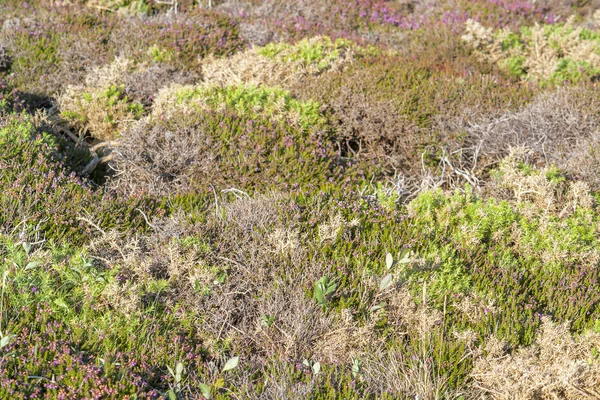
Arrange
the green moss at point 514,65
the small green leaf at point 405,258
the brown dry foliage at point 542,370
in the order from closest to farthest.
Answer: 1. the brown dry foliage at point 542,370
2. the small green leaf at point 405,258
3. the green moss at point 514,65

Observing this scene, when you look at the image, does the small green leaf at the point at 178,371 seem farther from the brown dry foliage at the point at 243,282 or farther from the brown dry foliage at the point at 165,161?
the brown dry foliage at the point at 165,161

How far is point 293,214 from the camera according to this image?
447 centimetres

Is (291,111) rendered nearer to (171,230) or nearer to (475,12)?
(171,230)

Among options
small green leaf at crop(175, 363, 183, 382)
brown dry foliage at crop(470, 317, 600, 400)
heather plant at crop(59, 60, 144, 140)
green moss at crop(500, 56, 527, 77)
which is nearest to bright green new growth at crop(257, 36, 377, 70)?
heather plant at crop(59, 60, 144, 140)

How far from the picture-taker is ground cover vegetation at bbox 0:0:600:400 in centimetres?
332

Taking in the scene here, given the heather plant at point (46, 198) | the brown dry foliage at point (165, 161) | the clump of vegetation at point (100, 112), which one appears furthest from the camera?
the clump of vegetation at point (100, 112)

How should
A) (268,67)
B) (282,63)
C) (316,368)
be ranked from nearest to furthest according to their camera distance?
1. (316,368)
2. (268,67)
3. (282,63)

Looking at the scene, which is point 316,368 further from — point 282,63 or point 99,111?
point 282,63

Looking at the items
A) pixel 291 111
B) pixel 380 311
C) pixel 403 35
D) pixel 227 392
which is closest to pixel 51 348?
pixel 227 392

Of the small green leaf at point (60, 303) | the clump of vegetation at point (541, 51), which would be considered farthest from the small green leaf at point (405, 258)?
the clump of vegetation at point (541, 51)

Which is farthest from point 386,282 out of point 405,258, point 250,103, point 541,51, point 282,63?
point 541,51

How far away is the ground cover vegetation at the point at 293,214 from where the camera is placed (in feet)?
10.9

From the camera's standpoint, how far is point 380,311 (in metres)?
3.77

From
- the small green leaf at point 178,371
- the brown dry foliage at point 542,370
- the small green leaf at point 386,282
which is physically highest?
the small green leaf at point 386,282
